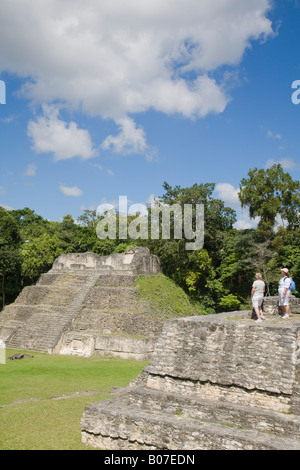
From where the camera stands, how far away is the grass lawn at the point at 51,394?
6.89 meters

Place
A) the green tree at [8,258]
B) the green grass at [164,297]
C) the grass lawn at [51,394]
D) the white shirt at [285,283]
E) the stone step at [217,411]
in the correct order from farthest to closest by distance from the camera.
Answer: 1. the green tree at [8,258]
2. the green grass at [164,297]
3. the white shirt at [285,283]
4. the grass lawn at [51,394]
5. the stone step at [217,411]

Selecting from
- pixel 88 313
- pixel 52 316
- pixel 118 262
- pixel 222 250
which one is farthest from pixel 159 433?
pixel 222 250

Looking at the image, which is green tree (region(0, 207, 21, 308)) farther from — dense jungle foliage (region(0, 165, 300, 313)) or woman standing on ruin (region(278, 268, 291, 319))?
woman standing on ruin (region(278, 268, 291, 319))

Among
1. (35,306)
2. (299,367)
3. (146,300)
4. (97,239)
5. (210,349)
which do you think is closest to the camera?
(299,367)

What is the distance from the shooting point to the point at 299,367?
6516 mm

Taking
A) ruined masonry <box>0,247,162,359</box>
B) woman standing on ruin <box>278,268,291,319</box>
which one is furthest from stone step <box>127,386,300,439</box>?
ruined masonry <box>0,247,162,359</box>

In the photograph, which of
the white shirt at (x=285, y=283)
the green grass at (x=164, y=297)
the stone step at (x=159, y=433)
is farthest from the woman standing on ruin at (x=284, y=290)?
the green grass at (x=164, y=297)

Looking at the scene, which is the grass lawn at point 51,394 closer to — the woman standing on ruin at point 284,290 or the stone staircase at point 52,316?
the stone staircase at point 52,316

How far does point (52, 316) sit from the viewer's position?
63.1 ft

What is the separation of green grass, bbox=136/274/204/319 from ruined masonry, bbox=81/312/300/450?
1113 cm

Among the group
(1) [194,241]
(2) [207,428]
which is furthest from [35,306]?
(2) [207,428]

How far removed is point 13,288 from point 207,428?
2475cm

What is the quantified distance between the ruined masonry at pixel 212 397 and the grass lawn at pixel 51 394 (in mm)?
965
